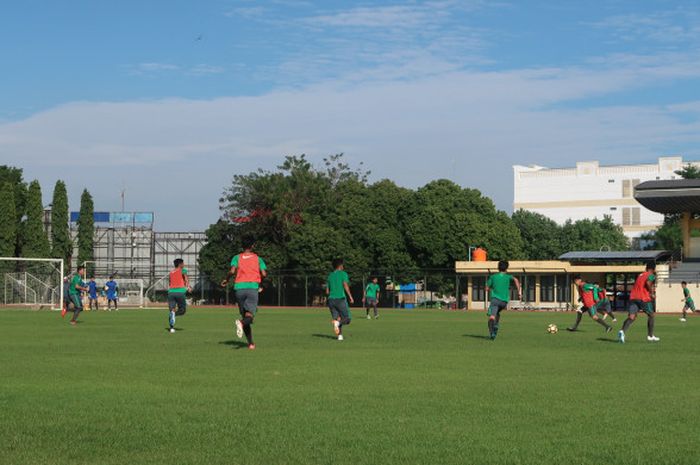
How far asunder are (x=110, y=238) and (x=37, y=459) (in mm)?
100470

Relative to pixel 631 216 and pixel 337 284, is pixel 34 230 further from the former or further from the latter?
pixel 631 216

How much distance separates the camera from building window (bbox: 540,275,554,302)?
7456cm

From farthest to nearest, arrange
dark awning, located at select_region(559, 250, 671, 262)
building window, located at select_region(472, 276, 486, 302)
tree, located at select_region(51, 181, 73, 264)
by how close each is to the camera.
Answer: tree, located at select_region(51, 181, 73, 264) < building window, located at select_region(472, 276, 486, 302) < dark awning, located at select_region(559, 250, 671, 262)

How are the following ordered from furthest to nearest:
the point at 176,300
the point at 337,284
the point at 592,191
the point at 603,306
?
the point at 592,191 < the point at 603,306 < the point at 176,300 < the point at 337,284

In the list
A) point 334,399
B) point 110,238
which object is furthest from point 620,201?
point 334,399

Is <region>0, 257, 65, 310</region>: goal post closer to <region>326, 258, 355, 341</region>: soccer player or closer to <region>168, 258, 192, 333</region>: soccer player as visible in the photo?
<region>168, 258, 192, 333</region>: soccer player

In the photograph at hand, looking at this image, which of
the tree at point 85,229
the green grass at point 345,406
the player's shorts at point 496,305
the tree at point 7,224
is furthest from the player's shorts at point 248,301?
the tree at point 85,229

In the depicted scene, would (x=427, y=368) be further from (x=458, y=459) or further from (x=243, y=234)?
(x=243, y=234)

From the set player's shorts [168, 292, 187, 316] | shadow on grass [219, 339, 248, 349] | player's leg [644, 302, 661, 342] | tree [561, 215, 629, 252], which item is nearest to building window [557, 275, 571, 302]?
tree [561, 215, 629, 252]

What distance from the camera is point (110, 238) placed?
349 ft

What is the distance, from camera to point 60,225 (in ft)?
310

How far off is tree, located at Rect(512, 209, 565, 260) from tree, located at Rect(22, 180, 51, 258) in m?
47.8

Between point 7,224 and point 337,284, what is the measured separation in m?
68.4

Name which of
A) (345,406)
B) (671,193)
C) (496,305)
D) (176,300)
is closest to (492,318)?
→ (496,305)
